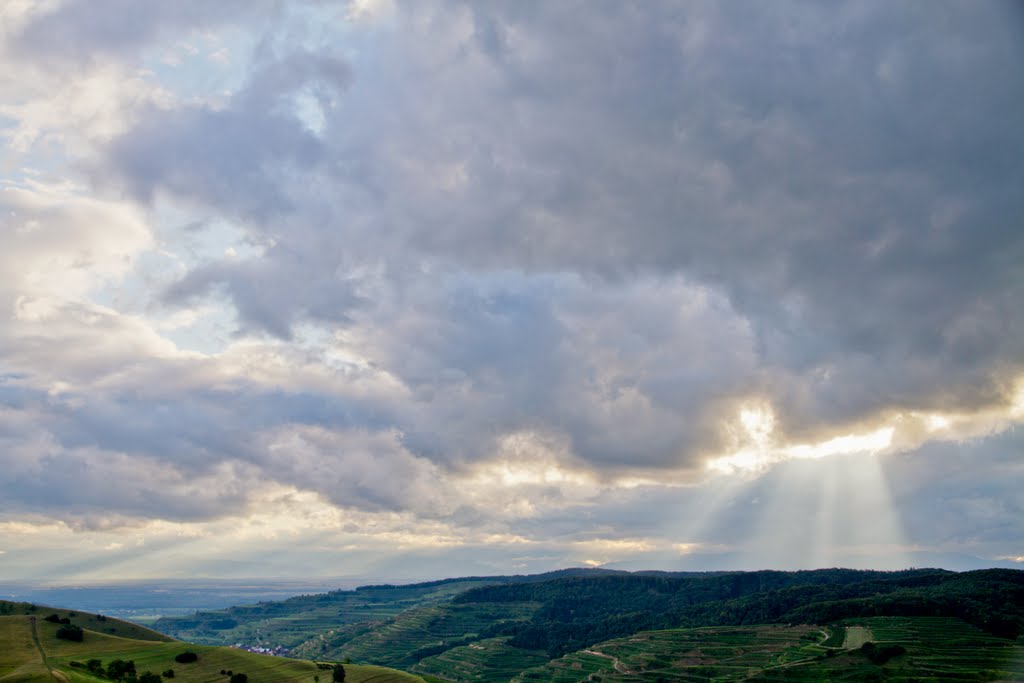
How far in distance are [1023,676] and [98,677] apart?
736 feet

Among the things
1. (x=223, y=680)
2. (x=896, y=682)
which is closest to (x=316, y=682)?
(x=223, y=680)

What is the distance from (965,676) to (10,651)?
243552mm

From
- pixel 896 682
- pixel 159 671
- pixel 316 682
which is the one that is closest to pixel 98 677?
pixel 159 671

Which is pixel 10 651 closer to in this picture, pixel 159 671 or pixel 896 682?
pixel 159 671

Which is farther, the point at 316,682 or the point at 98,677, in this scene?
the point at 316,682

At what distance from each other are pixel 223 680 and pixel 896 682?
175 m

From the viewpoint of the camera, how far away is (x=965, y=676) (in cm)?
19488

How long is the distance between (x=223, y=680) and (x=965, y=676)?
626ft

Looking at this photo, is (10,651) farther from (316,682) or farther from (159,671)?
(316,682)

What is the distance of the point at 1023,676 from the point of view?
187500 mm

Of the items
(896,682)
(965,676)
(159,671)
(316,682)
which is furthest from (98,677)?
(965,676)

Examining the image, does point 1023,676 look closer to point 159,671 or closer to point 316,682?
point 316,682

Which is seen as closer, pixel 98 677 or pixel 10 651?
pixel 98 677

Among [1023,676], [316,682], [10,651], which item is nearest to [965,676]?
[1023,676]
